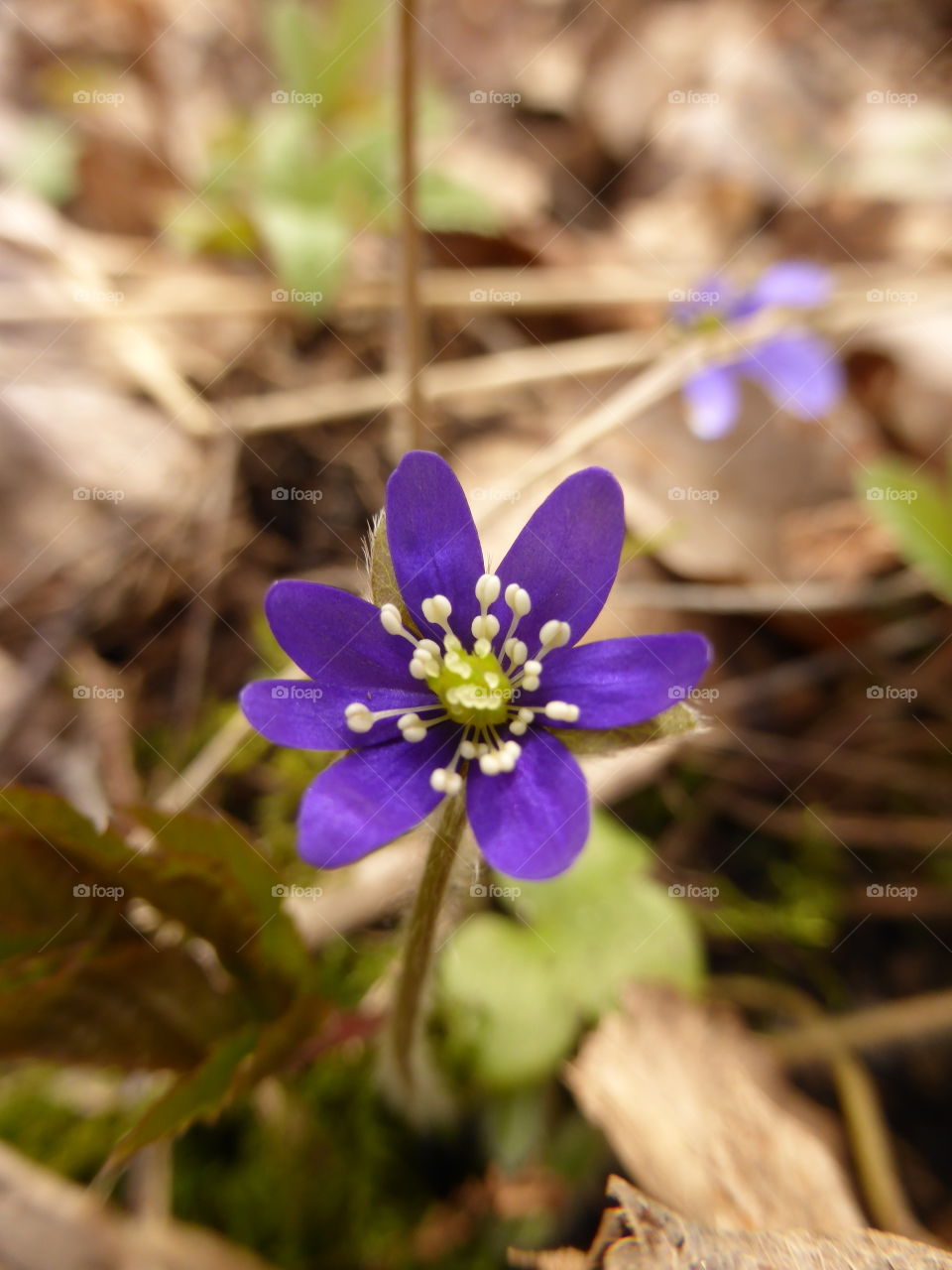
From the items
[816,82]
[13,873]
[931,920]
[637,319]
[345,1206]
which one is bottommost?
[345,1206]

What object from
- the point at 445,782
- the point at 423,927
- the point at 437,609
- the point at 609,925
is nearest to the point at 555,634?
the point at 437,609

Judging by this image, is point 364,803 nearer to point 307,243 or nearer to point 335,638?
point 335,638

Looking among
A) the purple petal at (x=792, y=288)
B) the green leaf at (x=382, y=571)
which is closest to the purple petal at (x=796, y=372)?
the purple petal at (x=792, y=288)

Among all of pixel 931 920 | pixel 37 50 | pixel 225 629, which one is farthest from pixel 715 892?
pixel 37 50

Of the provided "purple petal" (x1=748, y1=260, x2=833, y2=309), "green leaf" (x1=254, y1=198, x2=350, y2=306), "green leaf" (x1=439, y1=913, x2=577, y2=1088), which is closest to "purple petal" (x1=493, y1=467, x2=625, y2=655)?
"green leaf" (x1=439, y1=913, x2=577, y2=1088)

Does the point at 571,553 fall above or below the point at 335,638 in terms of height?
above

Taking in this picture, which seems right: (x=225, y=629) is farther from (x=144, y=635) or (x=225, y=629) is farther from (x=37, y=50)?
(x=37, y=50)
